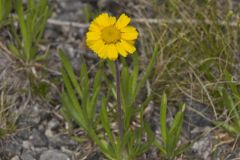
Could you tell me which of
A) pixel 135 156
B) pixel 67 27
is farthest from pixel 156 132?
pixel 67 27

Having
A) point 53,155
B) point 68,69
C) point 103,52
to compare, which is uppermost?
point 103,52

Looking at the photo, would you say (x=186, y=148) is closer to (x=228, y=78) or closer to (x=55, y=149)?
(x=228, y=78)

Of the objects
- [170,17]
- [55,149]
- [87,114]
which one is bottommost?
[55,149]

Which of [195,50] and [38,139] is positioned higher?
[195,50]

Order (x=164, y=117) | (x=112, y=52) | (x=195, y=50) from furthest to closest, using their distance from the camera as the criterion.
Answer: (x=195, y=50), (x=164, y=117), (x=112, y=52)

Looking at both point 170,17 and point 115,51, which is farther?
point 170,17

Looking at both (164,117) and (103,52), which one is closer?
(103,52)

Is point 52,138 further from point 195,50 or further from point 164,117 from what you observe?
point 195,50

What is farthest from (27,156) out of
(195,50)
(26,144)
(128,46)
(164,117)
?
(195,50)

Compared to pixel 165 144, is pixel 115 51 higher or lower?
higher
